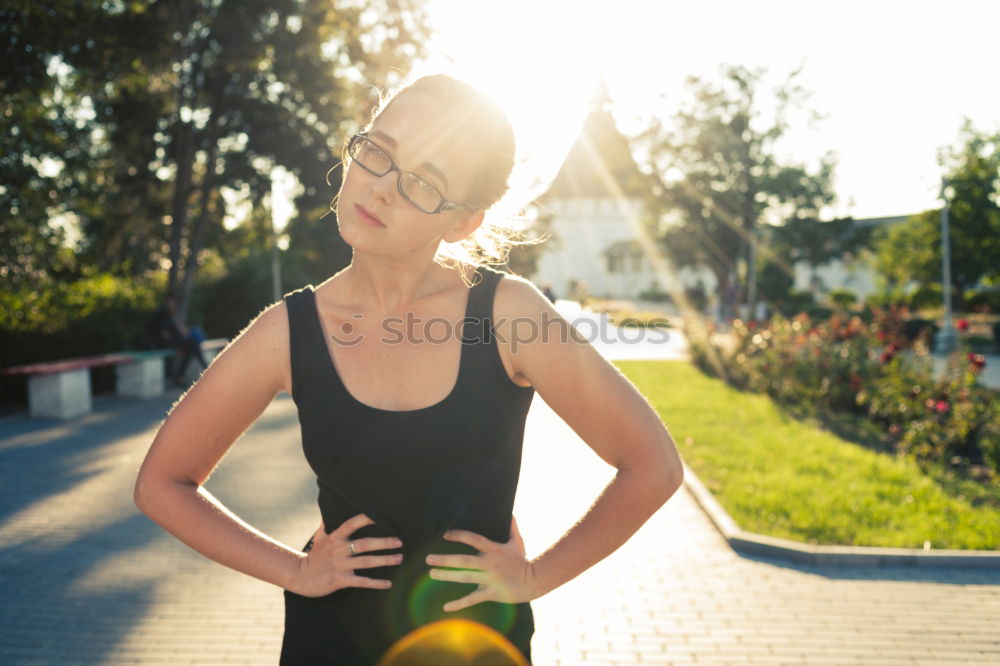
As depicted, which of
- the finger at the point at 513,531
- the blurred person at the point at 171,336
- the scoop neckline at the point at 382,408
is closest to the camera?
the scoop neckline at the point at 382,408

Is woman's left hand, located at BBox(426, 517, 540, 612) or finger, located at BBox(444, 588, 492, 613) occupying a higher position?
woman's left hand, located at BBox(426, 517, 540, 612)

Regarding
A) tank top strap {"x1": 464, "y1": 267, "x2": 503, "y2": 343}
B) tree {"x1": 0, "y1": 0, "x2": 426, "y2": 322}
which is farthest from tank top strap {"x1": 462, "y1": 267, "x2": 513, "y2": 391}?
tree {"x1": 0, "y1": 0, "x2": 426, "y2": 322}

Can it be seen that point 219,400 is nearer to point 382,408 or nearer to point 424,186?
point 382,408

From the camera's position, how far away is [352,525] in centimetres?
163

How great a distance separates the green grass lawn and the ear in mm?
5499

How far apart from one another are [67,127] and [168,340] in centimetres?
1524

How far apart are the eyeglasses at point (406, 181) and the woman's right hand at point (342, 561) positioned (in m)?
0.63

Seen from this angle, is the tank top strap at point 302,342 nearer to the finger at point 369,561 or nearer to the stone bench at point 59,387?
the finger at point 369,561

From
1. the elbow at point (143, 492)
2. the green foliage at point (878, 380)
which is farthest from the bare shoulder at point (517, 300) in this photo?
the green foliage at point (878, 380)

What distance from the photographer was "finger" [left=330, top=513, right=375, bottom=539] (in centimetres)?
162

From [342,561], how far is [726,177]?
5043cm

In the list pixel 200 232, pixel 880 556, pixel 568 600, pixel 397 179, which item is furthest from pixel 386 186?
pixel 200 232

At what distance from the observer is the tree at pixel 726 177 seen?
149ft

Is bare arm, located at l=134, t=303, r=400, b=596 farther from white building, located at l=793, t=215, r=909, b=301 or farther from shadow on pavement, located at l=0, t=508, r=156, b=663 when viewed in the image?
white building, located at l=793, t=215, r=909, b=301
